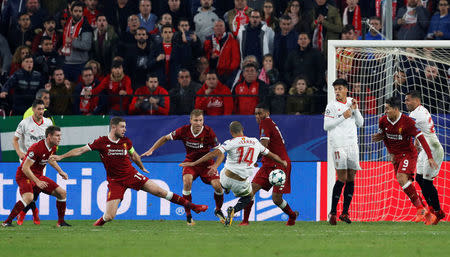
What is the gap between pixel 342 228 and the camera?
1151 cm

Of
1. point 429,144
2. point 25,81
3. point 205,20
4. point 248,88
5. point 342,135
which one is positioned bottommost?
point 429,144

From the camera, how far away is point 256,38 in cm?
1731

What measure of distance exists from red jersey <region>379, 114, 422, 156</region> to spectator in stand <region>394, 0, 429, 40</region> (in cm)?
479

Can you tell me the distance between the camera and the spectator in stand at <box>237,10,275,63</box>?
17203 millimetres

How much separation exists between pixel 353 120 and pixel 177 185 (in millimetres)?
4182

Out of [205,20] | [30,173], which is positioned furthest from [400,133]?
[205,20]

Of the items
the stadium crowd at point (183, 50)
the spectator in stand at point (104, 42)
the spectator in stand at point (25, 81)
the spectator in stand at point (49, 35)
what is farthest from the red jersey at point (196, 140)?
A: the spectator in stand at point (49, 35)

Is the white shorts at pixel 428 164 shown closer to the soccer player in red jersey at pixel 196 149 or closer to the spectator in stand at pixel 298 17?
the soccer player in red jersey at pixel 196 149

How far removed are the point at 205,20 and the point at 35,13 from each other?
3.72 metres

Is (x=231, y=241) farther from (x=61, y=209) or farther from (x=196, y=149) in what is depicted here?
(x=61, y=209)

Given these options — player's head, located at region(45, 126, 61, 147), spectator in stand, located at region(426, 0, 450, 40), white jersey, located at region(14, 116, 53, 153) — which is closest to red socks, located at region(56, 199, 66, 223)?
player's head, located at region(45, 126, 61, 147)

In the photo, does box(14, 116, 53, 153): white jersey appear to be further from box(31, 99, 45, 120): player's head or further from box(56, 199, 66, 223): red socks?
box(56, 199, 66, 223): red socks

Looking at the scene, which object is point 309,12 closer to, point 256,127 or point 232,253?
point 256,127

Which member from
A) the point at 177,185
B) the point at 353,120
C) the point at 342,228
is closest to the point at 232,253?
the point at 342,228
